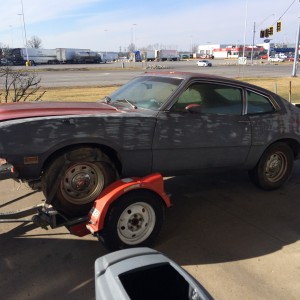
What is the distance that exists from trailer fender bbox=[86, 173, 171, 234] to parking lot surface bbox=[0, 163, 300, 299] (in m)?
0.43

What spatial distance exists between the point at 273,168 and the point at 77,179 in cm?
306

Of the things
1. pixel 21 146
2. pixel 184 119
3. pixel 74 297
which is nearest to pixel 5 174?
pixel 21 146

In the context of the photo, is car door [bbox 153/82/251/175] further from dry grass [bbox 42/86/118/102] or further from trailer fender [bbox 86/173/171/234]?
dry grass [bbox 42/86/118/102]

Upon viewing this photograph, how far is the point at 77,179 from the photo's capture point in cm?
385

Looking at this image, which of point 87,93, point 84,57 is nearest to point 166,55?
point 84,57

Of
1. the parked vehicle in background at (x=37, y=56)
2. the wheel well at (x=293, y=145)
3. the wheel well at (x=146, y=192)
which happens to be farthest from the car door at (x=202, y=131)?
the parked vehicle in background at (x=37, y=56)

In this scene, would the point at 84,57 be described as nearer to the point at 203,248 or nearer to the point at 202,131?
the point at 202,131

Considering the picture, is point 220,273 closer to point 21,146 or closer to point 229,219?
point 229,219

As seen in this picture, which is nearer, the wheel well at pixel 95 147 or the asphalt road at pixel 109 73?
the wheel well at pixel 95 147

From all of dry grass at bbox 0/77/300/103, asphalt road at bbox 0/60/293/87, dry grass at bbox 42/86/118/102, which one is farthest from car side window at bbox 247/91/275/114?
asphalt road at bbox 0/60/293/87

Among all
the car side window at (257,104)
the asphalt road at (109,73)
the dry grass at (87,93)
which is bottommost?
the asphalt road at (109,73)

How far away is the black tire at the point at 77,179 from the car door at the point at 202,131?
64cm

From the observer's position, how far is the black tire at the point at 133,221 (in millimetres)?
3549

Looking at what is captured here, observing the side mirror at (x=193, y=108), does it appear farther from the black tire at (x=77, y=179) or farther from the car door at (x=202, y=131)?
A: the black tire at (x=77, y=179)
